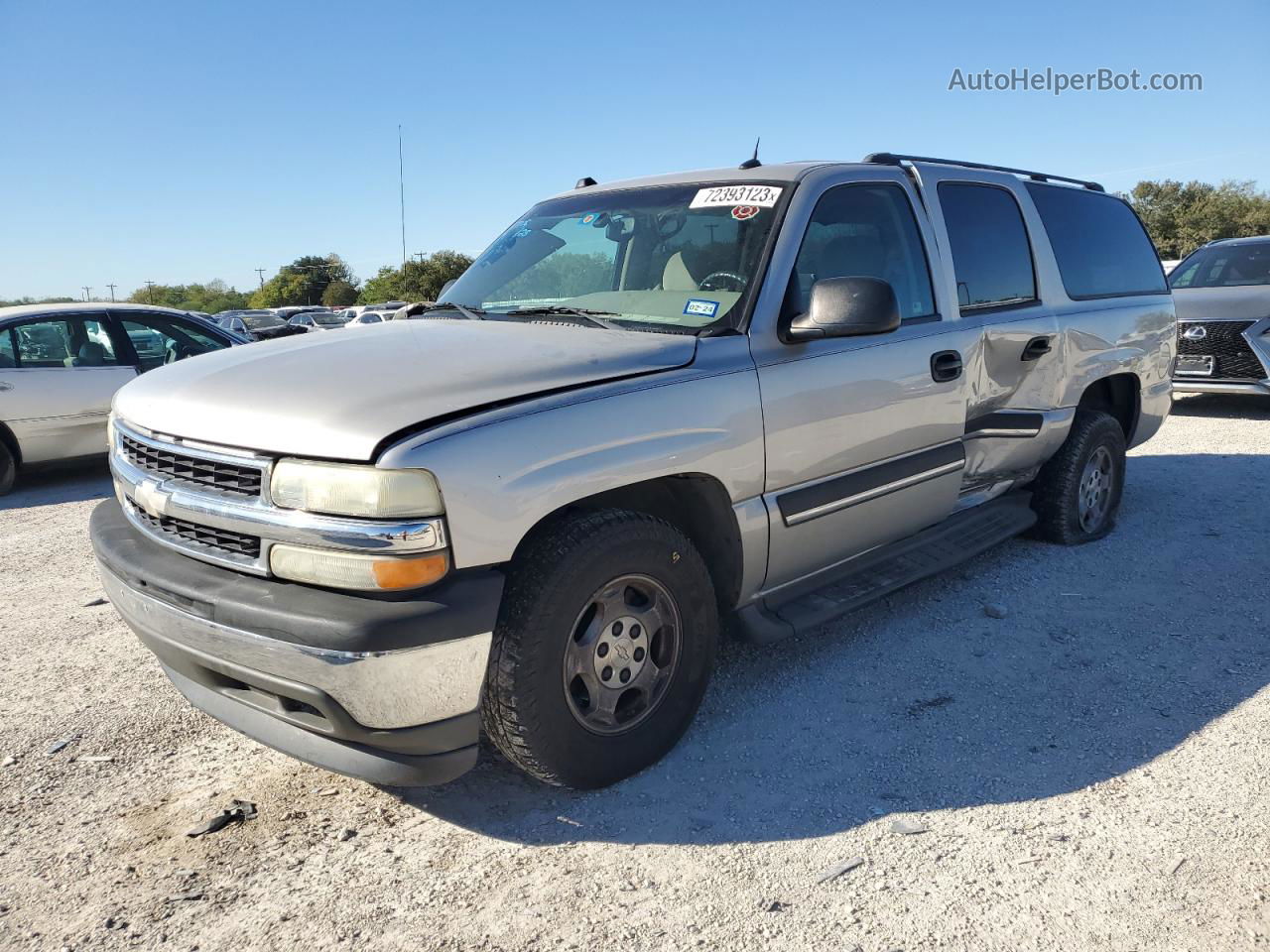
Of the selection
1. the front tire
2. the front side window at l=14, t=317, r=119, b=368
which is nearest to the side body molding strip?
the front tire

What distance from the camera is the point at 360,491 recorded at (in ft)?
7.41

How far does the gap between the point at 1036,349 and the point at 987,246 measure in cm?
55

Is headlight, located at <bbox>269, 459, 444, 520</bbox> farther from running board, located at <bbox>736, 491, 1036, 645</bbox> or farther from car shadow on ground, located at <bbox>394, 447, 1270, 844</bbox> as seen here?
running board, located at <bbox>736, 491, 1036, 645</bbox>

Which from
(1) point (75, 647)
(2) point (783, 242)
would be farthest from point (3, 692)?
(2) point (783, 242)

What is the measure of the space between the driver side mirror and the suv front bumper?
4.57ft

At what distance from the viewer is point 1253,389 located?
873 centimetres

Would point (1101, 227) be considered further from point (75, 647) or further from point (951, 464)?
point (75, 647)

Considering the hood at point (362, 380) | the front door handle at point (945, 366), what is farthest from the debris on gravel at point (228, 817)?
the front door handle at point (945, 366)

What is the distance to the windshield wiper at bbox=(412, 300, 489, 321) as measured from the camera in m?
3.66

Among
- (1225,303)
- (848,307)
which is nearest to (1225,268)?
(1225,303)

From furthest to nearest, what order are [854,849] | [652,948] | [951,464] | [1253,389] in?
[1253,389] → [951,464] → [854,849] → [652,948]

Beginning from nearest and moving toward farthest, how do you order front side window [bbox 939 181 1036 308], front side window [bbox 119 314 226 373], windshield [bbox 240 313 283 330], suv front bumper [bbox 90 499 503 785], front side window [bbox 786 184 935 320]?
suv front bumper [bbox 90 499 503 785]
front side window [bbox 786 184 935 320]
front side window [bbox 939 181 1036 308]
front side window [bbox 119 314 226 373]
windshield [bbox 240 313 283 330]

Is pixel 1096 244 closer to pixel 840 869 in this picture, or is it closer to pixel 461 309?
pixel 461 309

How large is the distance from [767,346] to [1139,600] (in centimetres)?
242
